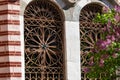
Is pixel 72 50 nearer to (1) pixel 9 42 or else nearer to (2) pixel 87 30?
(2) pixel 87 30

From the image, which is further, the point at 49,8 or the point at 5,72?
the point at 49,8

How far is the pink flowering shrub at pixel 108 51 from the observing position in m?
10.9

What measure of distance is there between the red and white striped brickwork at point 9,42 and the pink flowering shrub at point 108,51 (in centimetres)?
194

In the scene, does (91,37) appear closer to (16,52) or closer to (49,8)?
(49,8)

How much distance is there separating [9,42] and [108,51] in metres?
2.56

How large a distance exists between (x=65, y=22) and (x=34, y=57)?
114 centimetres

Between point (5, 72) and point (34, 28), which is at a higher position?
point (34, 28)

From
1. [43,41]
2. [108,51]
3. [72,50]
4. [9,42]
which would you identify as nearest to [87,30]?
[72,50]

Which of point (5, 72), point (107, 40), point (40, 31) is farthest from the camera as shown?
point (40, 31)

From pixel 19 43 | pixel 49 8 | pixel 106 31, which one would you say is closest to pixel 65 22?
pixel 49 8

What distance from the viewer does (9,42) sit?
12523 millimetres


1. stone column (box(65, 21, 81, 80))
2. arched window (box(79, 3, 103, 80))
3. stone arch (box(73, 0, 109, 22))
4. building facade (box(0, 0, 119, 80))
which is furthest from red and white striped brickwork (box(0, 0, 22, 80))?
arched window (box(79, 3, 103, 80))

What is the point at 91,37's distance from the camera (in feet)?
45.9

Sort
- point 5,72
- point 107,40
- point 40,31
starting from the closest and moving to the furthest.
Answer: point 107,40
point 5,72
point 40,31
